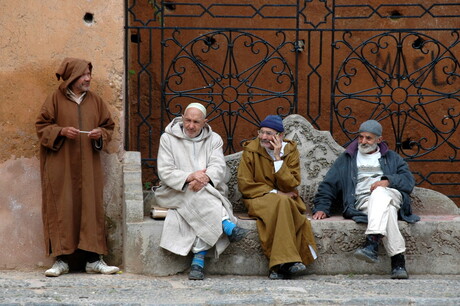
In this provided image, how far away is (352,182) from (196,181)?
135 centimetres

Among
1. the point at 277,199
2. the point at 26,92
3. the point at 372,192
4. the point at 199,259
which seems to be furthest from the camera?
the point at 26,92

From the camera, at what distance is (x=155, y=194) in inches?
357

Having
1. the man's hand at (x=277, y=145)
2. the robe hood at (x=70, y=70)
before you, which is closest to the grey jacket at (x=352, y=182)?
the man's hand at (x=277, y=145)

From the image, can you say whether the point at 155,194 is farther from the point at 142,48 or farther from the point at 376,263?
the point at 142,48

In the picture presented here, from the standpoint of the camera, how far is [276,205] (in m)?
8.87

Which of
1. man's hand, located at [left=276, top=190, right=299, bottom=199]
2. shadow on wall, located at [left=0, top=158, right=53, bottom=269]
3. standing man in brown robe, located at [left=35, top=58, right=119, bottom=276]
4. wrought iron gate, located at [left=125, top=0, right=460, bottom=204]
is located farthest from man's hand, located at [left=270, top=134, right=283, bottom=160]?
wrought iron gate, located at [left=125, top=0, right=460, bottom=204]

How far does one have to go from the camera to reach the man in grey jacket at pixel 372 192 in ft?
29.0

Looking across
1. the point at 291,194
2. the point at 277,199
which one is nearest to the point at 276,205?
the point at 277,199

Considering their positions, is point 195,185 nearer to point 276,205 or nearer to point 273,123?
point 276,205

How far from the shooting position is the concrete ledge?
8.83 metres

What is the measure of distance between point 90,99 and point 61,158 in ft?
1.79

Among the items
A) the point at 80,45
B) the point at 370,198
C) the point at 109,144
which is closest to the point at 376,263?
the point at 370,198

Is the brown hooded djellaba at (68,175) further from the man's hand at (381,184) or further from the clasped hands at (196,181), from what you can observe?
the man's hand at (381,184)

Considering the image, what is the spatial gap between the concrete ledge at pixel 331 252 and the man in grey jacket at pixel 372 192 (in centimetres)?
15
